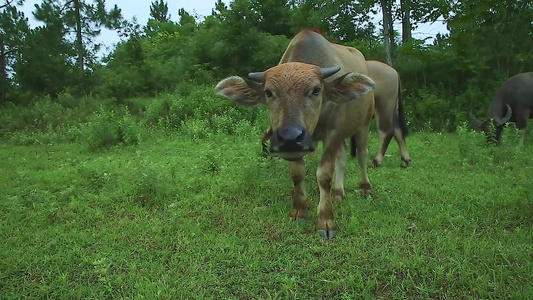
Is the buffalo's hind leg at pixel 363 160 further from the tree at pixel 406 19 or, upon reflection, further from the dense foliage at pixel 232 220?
the tree at pixel 406 19

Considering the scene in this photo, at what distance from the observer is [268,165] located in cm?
534

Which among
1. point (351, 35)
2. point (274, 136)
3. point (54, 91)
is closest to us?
point (274, 136)

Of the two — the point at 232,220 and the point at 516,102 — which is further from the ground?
the point at 232,220

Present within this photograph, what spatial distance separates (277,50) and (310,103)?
37.7 feet

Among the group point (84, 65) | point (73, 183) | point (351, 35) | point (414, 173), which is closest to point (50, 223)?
point (73, 183)

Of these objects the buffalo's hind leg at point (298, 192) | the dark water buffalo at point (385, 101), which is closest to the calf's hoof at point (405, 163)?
the dark water buffalo at point (385, 101)

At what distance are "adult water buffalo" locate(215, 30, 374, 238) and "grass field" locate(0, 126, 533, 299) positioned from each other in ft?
1.27

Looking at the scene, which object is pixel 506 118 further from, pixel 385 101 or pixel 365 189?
pixel 365 189

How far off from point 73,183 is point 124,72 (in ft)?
41.1

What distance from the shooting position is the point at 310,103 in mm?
3521

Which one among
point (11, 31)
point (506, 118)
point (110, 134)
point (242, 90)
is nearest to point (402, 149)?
point (242, 90)

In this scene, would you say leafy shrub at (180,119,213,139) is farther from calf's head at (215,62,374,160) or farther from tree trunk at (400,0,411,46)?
tree trunk at (400,0,411,46)

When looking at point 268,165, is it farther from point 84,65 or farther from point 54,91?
point 84,65

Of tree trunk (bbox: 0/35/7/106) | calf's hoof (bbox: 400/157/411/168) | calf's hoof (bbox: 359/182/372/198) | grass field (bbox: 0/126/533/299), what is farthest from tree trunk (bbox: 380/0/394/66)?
tree trunk (bbox: 0/35/7/106)
